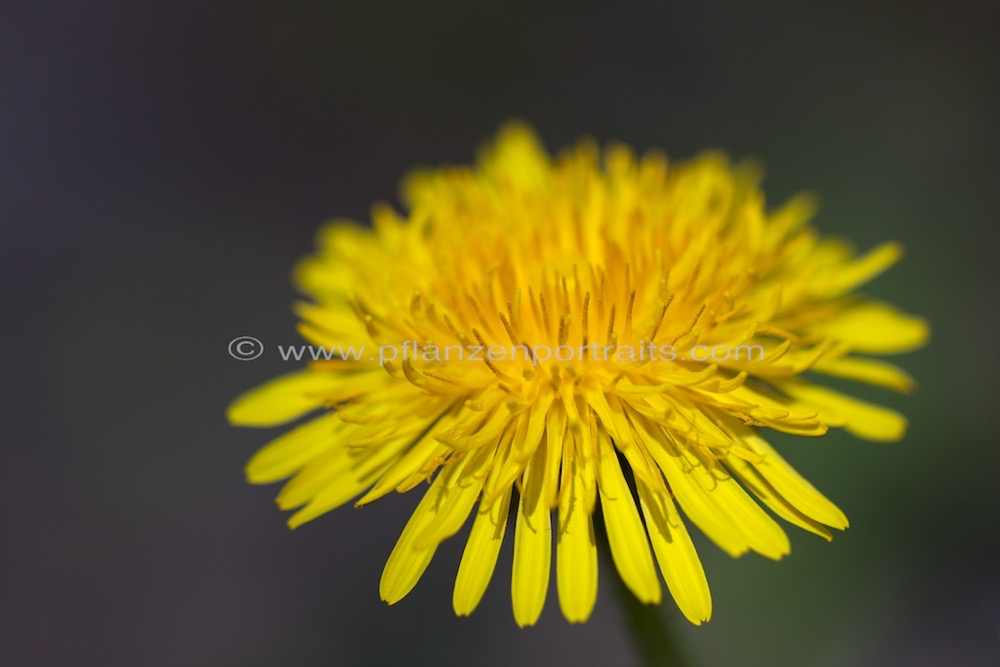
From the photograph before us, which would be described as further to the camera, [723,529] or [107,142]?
[107,142]

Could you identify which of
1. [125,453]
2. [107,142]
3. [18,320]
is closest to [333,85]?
[107,142]

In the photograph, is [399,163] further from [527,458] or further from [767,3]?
[527,458]

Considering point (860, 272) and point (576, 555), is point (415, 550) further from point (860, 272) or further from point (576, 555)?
point (860, 272)

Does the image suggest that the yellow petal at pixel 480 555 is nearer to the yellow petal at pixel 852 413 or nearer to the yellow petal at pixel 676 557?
the yellow petal at pixel 676 557

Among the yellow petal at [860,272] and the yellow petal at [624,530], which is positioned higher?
the yellow petal at [860,272]

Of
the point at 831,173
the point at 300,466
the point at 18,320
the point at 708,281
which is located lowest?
the point at 300,466

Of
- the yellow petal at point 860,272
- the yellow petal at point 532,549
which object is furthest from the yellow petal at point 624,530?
the yellow petal at point 860,272

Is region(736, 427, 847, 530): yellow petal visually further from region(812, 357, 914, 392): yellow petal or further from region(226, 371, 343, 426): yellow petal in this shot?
region(226, 371, 343, 426): yellow petal

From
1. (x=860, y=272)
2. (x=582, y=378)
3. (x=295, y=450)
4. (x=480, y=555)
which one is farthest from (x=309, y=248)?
(x=480, y=555)
